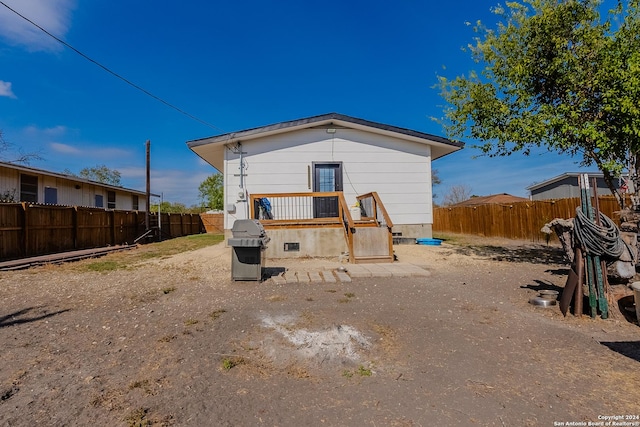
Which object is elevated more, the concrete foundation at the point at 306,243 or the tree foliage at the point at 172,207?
the tree foliage at the point at 172,207

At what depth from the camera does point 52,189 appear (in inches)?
585

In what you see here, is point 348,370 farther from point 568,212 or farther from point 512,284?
point 568,212

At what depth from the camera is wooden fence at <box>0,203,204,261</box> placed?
30.3 ft

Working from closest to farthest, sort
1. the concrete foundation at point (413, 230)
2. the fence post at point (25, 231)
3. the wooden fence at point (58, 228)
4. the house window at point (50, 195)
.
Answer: the wooden fence at point (58, 228) < the fence post at point (25, 231) < the concrete foundation at point (413, 230) < the house window at point (50, 195)

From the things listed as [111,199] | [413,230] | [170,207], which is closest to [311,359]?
[413,230]

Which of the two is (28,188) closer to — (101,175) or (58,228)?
(58,228)

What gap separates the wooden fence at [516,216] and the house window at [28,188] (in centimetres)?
2002

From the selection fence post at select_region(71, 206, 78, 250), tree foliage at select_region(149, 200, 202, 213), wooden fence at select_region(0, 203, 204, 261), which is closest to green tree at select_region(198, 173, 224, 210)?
tree foliage at select_region(149, 200, 202, 213)

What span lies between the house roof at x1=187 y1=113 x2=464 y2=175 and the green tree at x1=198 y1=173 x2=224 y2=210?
31816 millimetres

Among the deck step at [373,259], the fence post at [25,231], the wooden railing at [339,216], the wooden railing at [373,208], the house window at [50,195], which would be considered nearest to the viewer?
the deck step at [373,259]

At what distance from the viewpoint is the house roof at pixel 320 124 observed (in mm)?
10578

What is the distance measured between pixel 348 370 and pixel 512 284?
13.9 feet

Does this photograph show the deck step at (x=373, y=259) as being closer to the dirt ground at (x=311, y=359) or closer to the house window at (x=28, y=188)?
the dirt ground at (x=311, y=359)

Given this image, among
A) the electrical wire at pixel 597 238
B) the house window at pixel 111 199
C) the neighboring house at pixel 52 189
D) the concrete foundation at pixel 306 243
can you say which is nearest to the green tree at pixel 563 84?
the electrical wire at pixel 597 238
